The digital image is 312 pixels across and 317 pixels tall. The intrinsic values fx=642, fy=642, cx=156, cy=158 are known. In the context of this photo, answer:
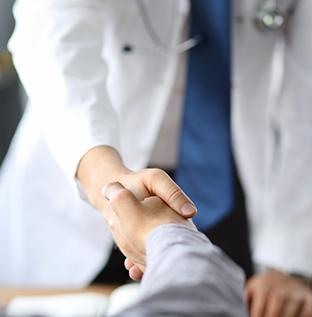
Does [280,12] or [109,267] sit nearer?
[280,12]

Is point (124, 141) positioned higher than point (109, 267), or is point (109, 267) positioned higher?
point (124, 141)

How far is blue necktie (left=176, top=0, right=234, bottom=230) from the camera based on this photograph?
1.01 meters

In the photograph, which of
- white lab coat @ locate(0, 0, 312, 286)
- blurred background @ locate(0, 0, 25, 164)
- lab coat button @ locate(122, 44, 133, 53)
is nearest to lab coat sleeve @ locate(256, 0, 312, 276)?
white lab coat @ locate(0, 0, 312, 286)

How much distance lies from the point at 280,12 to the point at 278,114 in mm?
189

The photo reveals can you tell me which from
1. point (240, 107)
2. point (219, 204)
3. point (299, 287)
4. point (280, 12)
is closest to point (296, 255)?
point (299, 287)

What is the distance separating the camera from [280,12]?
1015 millimetres

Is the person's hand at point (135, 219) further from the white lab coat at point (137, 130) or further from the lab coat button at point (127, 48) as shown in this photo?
the lab coat button at point (127, 48)

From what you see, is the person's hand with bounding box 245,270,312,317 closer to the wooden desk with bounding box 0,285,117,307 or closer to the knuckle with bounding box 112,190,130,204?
the wooden desk with bounding box 0,285,117,307

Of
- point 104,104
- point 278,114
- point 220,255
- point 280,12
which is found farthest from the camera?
point 278,114

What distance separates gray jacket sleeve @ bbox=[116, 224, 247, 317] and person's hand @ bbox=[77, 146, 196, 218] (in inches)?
2.9

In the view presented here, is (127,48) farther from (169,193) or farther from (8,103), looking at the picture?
(8,103)

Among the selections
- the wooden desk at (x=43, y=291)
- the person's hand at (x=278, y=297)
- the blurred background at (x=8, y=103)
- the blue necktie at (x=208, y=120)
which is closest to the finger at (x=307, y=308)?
the person's hand at (x=278, y=297)

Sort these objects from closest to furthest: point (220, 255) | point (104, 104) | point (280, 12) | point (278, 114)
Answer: point (220, 255) < point (104, 104) < point (280, 12) < point (278, 114)

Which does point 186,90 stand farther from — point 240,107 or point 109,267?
point 109,267
